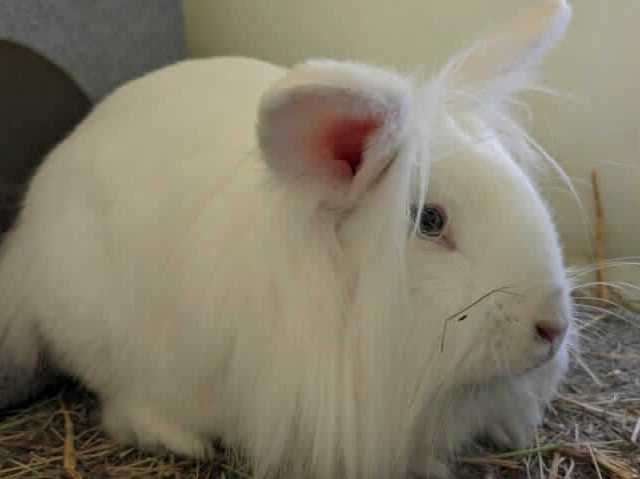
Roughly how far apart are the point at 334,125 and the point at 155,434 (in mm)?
694

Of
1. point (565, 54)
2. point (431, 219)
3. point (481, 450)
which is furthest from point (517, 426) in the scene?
point (565, 54)

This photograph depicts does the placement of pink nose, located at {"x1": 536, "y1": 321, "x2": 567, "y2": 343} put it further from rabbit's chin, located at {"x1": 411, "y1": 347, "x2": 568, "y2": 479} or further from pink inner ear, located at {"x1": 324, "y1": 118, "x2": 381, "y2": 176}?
pink inner ear, located at {"x1": 324, "y1": 118, "x2": 381, "y2": 176}

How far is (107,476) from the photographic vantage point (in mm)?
1463

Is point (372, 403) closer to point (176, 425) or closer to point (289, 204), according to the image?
point (289, 204)

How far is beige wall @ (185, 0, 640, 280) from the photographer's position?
2.08 meters

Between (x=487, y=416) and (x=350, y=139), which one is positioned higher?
(x=350, y=139)

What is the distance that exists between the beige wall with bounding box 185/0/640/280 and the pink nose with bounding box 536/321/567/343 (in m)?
0.86

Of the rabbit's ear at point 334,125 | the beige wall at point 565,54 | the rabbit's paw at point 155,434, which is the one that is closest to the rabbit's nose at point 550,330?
the rabbit's ear at point 334,125

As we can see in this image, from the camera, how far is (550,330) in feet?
3.83

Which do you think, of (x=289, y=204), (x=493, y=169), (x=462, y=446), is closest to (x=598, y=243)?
(x=462, y=446)

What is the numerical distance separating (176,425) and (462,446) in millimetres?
477

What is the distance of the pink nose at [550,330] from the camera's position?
1159 mm

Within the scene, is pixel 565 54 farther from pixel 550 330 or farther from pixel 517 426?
pixel 550 330

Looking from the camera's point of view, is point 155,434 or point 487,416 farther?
point 155,434
